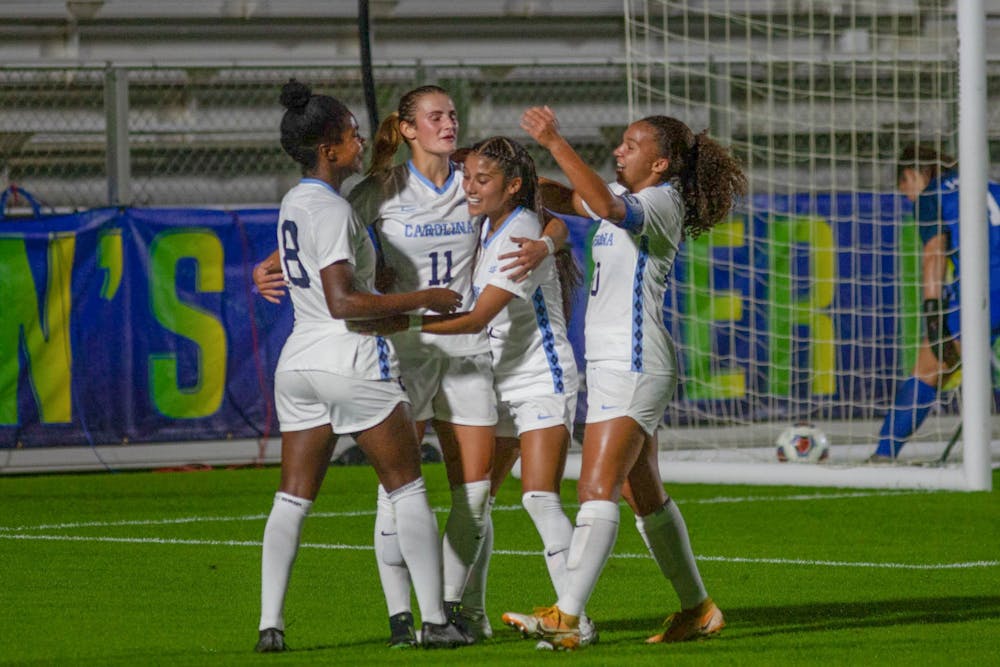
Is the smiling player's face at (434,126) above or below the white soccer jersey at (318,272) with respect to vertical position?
above

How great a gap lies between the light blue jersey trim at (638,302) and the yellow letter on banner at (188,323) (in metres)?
7.28

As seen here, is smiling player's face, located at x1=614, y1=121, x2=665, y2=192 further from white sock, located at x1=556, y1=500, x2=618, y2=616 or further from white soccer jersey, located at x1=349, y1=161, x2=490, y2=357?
white sock, located at x1=556, y1=500, x2=618, y2=616

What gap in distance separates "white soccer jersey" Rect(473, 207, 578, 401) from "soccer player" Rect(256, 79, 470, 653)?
1.86 ft

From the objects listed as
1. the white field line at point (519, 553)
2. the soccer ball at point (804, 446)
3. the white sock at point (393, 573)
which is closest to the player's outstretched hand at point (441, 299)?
the white sock at point (393, 573)

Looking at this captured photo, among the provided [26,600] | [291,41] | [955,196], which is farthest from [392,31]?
[26,600]

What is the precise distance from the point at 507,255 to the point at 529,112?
18.0 inches

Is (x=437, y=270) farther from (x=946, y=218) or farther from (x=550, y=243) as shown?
(x=946, y=218)

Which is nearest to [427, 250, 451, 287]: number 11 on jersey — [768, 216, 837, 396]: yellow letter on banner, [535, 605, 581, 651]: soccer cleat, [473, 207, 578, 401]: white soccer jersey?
[473, 207, 578, 401]: white soccer jersey

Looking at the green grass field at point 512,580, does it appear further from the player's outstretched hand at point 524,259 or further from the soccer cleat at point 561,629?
the player's outstretched hand at point 524,259

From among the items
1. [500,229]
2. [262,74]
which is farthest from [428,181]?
[262,74]

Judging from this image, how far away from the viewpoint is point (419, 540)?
499 cm

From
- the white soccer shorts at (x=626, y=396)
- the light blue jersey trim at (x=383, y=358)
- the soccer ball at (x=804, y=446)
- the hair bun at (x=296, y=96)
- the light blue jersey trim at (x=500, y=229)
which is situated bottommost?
the soccer ball at (x=804, y=446)

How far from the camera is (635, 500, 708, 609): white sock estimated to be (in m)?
5.41

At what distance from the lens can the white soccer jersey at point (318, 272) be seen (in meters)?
4.88
